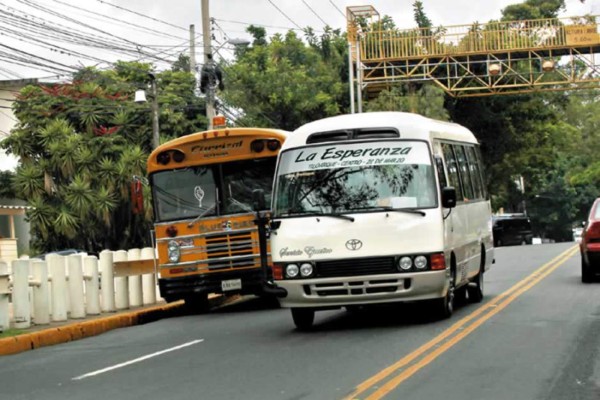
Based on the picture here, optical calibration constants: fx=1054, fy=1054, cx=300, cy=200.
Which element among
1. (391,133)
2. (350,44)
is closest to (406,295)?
(391,133)

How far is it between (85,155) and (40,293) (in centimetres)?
2305

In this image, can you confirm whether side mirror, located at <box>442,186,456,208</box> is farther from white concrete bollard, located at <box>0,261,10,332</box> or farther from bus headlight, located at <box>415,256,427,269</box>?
white concrete bollard, located at <box>0,261,10,332</box>

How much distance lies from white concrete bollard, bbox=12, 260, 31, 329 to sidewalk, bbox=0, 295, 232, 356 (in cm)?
20

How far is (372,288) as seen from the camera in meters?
12.8

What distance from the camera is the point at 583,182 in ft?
270

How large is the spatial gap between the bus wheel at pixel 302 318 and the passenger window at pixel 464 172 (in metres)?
3.53

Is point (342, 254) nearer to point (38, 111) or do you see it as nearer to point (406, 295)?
point (406, 295)

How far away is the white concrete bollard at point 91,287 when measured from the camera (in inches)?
691

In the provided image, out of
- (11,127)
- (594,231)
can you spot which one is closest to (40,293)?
(594,231)

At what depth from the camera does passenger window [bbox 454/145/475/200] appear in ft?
52.5

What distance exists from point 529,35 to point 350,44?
6.81 metres

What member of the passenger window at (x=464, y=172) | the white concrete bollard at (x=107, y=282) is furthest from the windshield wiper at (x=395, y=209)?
the white concrete bollard at (x=107, y=282)

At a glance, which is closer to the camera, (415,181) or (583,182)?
(415,181)

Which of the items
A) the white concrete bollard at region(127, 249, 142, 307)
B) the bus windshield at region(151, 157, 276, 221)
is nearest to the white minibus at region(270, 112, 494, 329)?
the bus windshield at region(151, 157, 276, 221)
